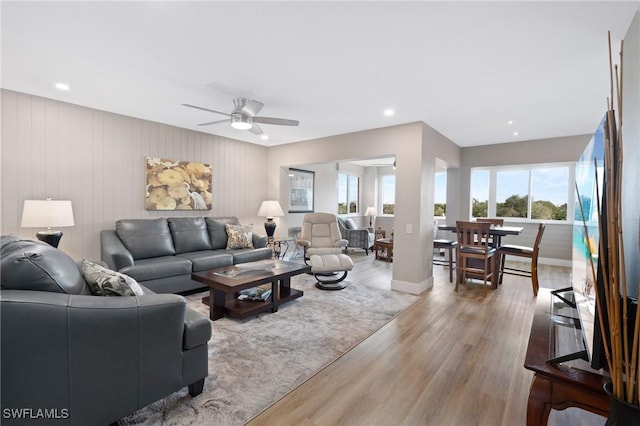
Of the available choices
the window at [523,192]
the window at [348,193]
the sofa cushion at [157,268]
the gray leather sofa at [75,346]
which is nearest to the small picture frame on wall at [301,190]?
the window at [348,193]

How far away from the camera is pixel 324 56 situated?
245 centimetres

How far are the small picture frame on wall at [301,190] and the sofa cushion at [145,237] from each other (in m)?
2.93

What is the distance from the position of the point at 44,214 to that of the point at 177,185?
181 centimetres

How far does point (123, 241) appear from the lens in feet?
13.0

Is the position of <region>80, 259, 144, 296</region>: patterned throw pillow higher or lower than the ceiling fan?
lower

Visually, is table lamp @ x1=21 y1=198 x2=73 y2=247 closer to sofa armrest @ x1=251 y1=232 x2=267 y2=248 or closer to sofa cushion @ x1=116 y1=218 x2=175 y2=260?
sofa cushion @ x1=116 y1=218 x2=175 y2=260

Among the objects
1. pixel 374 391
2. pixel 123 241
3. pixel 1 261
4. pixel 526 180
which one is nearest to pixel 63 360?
pixel 1 261

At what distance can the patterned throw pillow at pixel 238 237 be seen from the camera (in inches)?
190

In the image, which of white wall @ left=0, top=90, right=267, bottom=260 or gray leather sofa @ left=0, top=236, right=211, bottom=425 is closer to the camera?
gray leather sofa @ left=0, top=236, right=211, bottom=425

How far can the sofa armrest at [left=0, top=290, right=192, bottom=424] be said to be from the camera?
1.30 m

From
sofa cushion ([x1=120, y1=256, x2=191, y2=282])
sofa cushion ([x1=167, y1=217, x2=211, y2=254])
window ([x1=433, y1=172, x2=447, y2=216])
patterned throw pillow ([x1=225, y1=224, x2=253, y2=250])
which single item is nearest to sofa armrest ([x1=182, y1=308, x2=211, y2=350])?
sofa cushion ([x1=120, y1=256, x2=191, y2=282])

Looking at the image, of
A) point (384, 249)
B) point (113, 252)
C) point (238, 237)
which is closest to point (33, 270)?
point (113, 252)

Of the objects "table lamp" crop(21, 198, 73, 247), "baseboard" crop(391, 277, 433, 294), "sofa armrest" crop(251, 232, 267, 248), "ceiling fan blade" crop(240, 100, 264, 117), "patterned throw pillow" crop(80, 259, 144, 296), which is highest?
"ceiling fan blade" crop(240, 100, 264, 117)

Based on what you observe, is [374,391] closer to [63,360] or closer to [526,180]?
[63,360]
